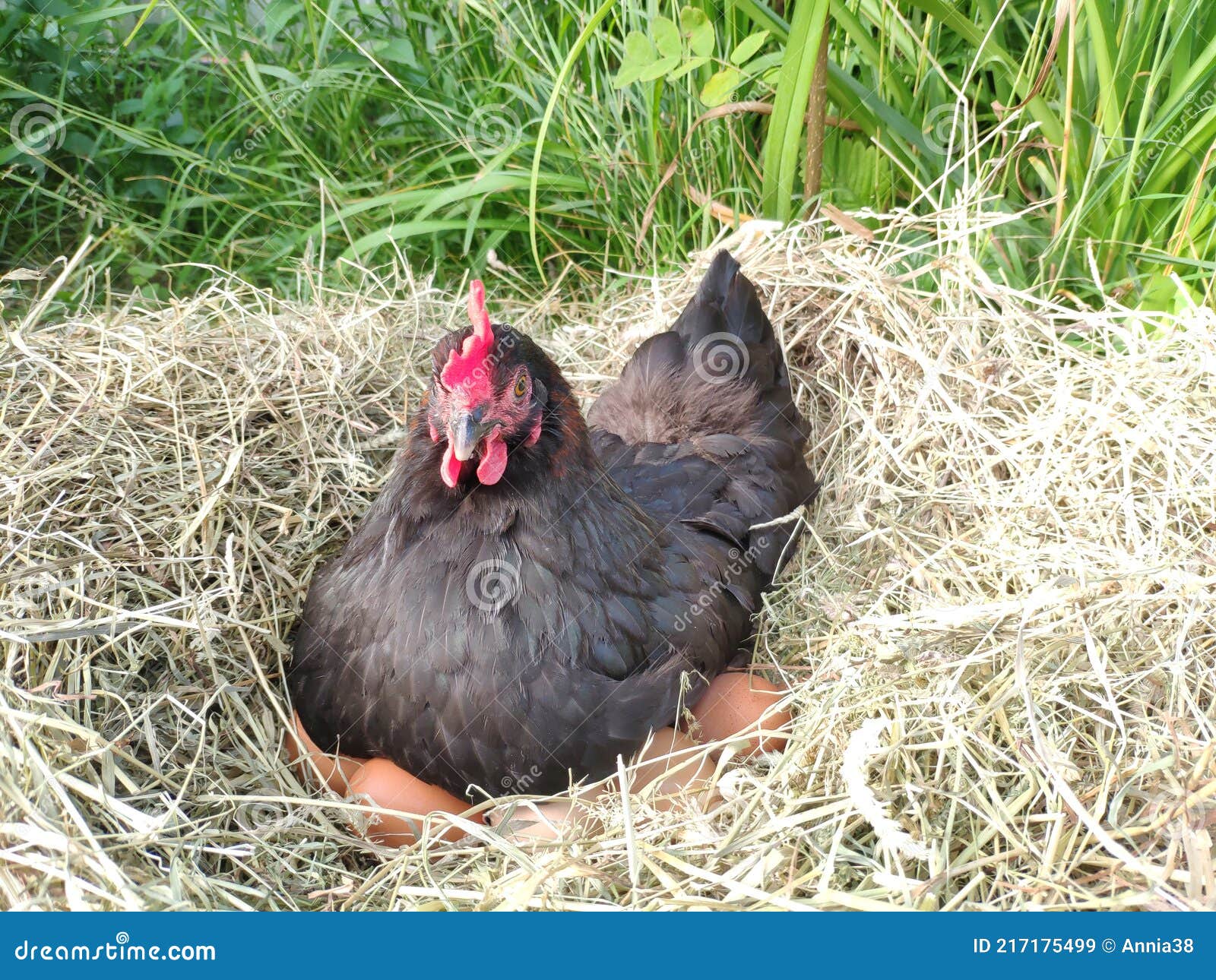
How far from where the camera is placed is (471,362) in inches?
76.5

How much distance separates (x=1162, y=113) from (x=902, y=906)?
2488 millimetres

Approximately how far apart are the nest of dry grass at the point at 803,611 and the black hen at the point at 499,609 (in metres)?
0.17

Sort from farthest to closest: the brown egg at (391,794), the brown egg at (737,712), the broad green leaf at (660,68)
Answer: the broad green leaf at (660,68) → the brown egg at (737,712) → the brown egg at (391,794)

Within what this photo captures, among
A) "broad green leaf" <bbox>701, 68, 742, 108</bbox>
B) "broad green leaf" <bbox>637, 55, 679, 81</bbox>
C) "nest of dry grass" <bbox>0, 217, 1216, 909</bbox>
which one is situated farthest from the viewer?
"broad green leaf" <bbox>701, 68, 742, 108</bbox>

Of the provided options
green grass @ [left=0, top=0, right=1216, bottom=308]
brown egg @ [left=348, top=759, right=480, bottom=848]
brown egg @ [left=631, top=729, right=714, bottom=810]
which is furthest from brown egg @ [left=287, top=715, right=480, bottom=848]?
green grass @ [left=0, top=0, right=1216, bottom=308]

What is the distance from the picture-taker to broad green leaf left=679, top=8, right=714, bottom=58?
3074mm

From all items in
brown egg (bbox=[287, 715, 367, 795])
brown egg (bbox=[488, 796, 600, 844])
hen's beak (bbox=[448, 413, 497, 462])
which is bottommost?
brown egg (bbox=[488, 796, 600, 844])

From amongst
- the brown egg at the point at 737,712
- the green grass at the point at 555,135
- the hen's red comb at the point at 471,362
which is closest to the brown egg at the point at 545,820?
the brown egg at the point at 737,712

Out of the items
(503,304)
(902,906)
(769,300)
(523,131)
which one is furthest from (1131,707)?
(523,131)

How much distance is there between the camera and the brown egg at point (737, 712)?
241cm

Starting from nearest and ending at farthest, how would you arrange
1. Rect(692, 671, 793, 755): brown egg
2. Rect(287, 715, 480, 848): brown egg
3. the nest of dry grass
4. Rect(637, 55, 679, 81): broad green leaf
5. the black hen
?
the nest of dry grass
the black hen
Rect(287, 715, 480, 848): brown egg
Rect(692, 671, 793, 755): brown egg
Rect(637, 55, 679, 81): broad green leaf

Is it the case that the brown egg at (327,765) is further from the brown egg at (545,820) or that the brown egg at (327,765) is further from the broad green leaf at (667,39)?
the broad green leaf at (667,39)

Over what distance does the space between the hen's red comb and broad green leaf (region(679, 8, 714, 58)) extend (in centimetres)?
151

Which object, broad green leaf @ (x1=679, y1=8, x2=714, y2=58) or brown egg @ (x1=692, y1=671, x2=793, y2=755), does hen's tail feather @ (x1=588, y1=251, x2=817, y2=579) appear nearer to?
brown egg @ (x1=692, y1=671, x2=793, y2=755)
